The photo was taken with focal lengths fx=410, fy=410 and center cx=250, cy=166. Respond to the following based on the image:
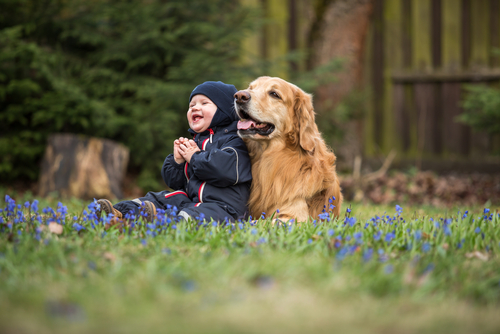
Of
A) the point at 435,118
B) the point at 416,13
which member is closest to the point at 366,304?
the point at 435,118

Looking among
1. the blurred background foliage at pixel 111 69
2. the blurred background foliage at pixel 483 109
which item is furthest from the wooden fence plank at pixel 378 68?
the blurred background foliage at pixel 111 69

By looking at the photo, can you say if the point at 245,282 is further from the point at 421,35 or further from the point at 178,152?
the point at 421,35

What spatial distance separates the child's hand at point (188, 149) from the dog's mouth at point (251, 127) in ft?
1.33

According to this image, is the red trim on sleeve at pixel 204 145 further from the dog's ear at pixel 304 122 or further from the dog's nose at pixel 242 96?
the dog's ear at pixel 304 122

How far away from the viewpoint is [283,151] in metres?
3.22

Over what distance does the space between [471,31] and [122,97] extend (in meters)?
6.92

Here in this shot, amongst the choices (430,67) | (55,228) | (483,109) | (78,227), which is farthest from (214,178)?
(430,67)

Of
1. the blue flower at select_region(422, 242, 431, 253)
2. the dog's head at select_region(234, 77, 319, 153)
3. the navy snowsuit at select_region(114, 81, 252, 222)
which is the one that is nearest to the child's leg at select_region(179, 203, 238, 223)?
the navy snowsuit at select_region(114, 81, 252, 222)

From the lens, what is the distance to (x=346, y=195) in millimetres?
7121

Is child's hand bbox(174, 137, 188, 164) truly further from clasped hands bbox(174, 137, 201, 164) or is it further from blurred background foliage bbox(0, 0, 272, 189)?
blurred background foliage bbox(0, 0, 272, 189)

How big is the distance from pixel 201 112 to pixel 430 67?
6574 millimetres

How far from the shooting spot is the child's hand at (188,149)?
3.20 m

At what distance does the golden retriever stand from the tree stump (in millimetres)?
3819

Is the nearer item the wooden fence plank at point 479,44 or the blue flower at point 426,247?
the blue flower at point 426,247
